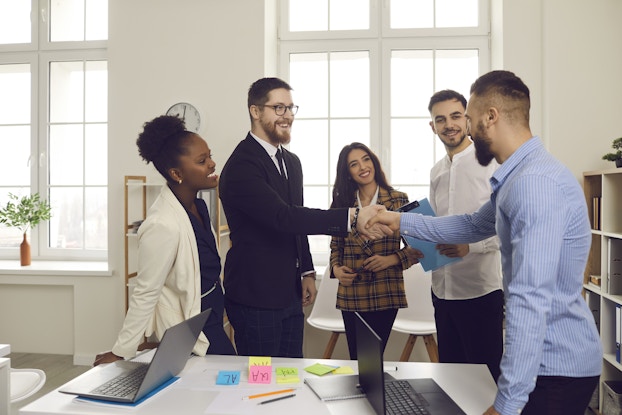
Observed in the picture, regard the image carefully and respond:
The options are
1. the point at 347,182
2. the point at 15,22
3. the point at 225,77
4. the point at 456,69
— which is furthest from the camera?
the point at 15,22

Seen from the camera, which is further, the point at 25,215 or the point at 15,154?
the point at 15,154

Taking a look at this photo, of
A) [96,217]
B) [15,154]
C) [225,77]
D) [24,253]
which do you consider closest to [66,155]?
[15,154]

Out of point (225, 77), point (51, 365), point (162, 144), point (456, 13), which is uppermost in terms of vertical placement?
point (456, 13)

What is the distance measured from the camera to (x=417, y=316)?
349 centimetres

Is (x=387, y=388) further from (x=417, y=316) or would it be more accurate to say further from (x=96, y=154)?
(x=96, y=154)

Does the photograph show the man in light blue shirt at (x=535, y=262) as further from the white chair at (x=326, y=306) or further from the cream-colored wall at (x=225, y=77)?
the cream-colored wall at (x=225, y=77)

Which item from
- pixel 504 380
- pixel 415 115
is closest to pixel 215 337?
pixel 504 380

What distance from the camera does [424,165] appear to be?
404 centimetres

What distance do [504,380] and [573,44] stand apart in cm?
304

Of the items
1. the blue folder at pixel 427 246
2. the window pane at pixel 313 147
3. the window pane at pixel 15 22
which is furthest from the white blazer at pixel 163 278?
the window pane at pixel 15 22

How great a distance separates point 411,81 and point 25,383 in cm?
322

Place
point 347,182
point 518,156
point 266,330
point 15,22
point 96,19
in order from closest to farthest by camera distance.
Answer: point 518,156 → point 266,330 → point 347,182 → point 96,19 → point 15,22

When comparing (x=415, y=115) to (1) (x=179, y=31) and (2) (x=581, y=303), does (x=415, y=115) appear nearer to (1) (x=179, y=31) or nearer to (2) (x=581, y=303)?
(1) (x=179, y=31)

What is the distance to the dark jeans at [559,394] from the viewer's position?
1293mm
